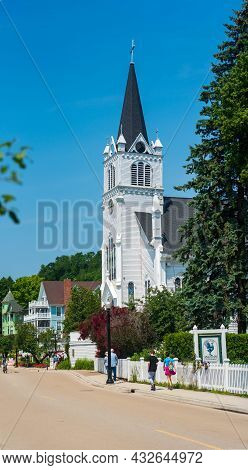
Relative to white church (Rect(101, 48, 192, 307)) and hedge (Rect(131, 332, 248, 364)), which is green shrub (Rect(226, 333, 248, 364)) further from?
white church (Rect(101, 48, 192, 307))

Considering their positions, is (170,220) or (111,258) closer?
(111,258)

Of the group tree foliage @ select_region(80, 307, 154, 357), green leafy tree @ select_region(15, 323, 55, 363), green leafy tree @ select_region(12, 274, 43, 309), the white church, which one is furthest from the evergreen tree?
green leafy tree @ select_region(12, 274, 43, 309)

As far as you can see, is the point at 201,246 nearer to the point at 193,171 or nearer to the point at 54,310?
the point at 193,171

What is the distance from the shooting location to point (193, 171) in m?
31.1

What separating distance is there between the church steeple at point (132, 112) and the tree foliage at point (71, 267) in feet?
254

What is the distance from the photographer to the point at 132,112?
78438mm

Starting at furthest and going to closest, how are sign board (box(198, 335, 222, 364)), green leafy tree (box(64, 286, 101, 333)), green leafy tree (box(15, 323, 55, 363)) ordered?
green leafy tree (box(64, 286, 101, 333))
green leafy tree (box(15, 323, 55, 363))
sign board (box(198, 335, 222, 364))

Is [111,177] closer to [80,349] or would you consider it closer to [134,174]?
[134,174]

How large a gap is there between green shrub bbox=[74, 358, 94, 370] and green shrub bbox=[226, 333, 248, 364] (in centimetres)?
2585

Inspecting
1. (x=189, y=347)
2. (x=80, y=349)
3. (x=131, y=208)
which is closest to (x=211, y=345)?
(x=189, y=347)

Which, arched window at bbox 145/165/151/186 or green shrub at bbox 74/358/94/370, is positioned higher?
arched window at bbox 145/165/151/186

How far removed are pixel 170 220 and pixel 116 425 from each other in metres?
62.1

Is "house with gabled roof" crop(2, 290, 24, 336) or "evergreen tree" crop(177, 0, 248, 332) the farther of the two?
"house with gabled roof" crop(2, 290, 24, 336)

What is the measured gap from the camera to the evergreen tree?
96.4ft
